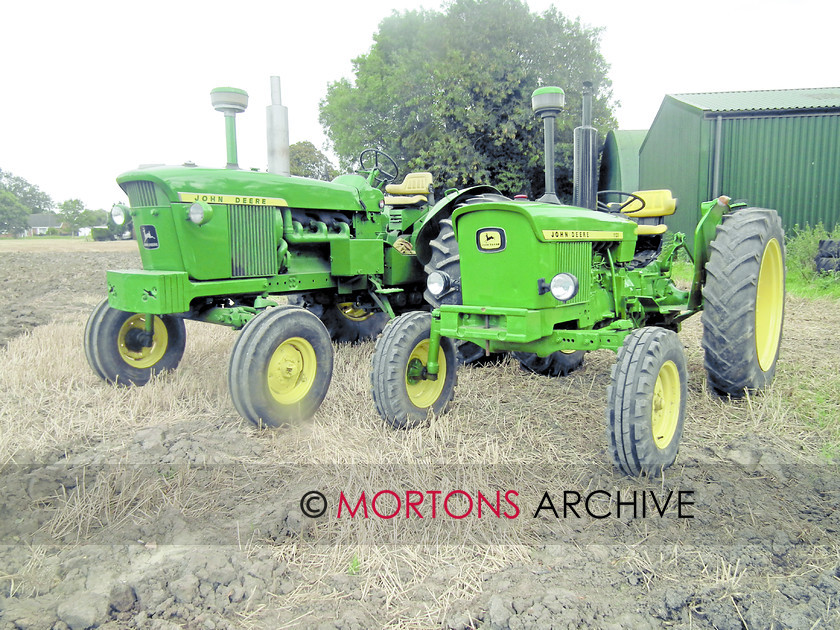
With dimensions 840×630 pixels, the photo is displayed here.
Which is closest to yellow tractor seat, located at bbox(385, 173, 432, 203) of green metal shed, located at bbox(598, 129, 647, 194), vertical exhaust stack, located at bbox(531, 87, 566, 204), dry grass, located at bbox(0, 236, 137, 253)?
vertical exhaust stack, located at bbox(531, 87, 566, 204)

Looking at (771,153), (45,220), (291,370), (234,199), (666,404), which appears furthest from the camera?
(45,220)

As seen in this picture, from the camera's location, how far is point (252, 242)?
171 inches

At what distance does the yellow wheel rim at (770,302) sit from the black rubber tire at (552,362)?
1269 millimetres

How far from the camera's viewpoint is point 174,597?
2088 mm

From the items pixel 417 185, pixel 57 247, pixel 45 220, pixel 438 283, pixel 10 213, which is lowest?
pixel 438 283

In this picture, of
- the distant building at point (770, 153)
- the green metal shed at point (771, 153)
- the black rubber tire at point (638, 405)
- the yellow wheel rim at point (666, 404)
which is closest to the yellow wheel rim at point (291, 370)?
the black rubber tire at point (638, 405)

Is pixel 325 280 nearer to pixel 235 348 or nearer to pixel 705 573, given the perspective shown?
pixel 235 348

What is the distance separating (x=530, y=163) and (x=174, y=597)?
18.8 m

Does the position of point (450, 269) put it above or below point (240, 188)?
below

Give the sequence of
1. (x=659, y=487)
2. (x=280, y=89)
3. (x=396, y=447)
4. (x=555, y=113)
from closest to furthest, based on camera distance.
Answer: (x=659, y=487), (x=396, y=447), (x=555, y=113), (x=280, y=89)

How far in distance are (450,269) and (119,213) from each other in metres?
2.35

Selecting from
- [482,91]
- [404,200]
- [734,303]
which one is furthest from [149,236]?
[482,91]

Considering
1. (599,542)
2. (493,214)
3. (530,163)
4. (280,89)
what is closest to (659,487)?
(599,542)

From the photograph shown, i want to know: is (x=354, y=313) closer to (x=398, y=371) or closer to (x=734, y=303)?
(x=398, y=371)
